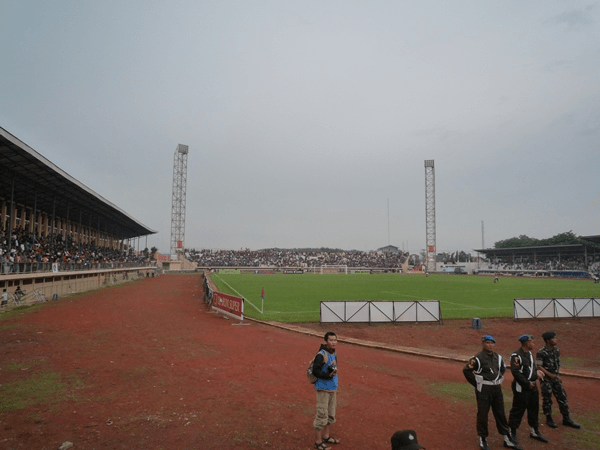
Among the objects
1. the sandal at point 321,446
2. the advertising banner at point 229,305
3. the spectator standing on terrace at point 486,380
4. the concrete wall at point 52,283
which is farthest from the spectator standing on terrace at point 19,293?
the spectator standing on terrace at point 486,380

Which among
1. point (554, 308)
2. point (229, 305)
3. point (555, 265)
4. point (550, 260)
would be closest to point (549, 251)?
point (550, 260)

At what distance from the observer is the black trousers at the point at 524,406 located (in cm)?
581

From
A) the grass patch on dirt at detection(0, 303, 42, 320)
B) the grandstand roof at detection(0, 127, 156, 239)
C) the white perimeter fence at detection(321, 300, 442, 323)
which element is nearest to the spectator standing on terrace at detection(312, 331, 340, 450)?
the white perimeter fence at detection(321, 300, 442, 323)

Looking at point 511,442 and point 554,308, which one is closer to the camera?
point 511,442

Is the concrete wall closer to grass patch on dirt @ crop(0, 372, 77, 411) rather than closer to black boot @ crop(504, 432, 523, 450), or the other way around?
grass patch on dirt @ crop(0, 372, 77, 411)

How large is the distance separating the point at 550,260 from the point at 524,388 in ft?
346

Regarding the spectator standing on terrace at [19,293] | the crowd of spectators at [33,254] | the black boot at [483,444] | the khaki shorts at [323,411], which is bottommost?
the black boot at [483,444]

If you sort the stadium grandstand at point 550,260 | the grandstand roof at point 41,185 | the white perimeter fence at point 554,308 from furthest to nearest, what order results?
the stadium grandstand at point 550,260, the grandstand roof at point 41,185, the white perimeter fence at point 554,308

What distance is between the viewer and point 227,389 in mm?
8141

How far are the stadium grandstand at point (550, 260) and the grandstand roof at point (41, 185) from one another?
276 feet

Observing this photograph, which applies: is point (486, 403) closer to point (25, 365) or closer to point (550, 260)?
point (25, 365)

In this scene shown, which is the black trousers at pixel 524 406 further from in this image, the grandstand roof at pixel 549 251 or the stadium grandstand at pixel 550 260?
the grandstand roof at pixel 549 251

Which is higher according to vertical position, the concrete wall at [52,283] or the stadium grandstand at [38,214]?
the stadium grandstand at [38,214]

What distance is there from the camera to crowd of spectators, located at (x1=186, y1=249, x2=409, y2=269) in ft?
345
